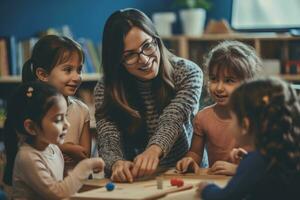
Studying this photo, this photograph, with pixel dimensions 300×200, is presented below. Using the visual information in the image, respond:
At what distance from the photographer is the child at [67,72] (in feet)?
8.02

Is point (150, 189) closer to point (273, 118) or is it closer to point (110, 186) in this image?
point (110, 186)

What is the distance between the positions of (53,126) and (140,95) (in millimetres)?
515

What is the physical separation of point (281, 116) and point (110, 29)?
0.83m

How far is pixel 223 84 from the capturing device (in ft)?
7.61

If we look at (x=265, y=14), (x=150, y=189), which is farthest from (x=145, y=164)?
(x=265, y=14)

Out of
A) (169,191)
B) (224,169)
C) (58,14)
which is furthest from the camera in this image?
(58,14)

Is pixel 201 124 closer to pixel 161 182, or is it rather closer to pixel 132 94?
pixel 132 94

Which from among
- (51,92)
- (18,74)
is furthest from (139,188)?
(18,74)

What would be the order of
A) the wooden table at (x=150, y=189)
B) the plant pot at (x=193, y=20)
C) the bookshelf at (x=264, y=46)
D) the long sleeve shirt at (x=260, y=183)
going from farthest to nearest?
the plant pot at (x=193, y=20) < the bookshelf at (x=264, y=46) < the wooden table at (x=150, y=189) < the long sleeve shirt at (x=260, y=183)

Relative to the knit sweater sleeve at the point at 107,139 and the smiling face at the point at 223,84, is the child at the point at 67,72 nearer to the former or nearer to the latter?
the knit sweater sleeve at the point at 107,139

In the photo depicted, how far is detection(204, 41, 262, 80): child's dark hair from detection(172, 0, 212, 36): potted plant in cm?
287

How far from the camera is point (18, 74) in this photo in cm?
488

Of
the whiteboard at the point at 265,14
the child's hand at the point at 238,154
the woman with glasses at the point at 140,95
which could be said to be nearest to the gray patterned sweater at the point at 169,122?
the woman with glasses at the point at 140,95

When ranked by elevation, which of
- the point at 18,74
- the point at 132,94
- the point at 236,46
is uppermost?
the point at 236,46
